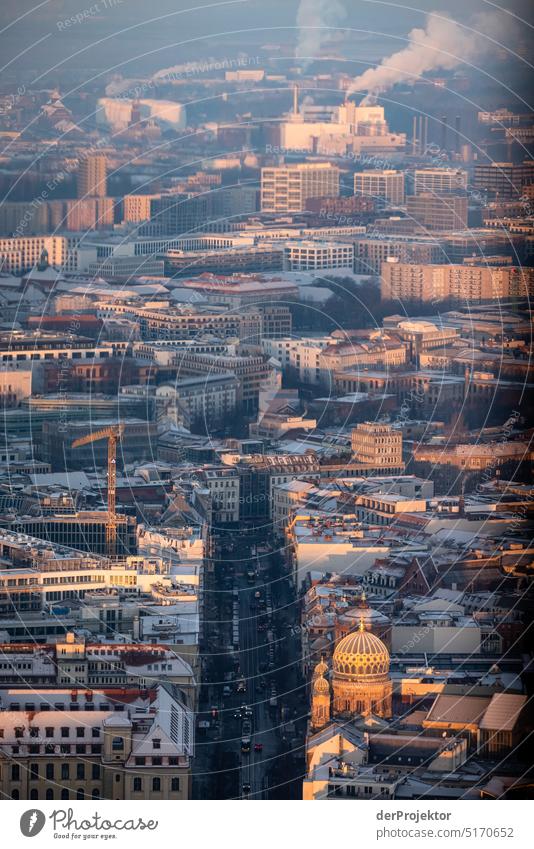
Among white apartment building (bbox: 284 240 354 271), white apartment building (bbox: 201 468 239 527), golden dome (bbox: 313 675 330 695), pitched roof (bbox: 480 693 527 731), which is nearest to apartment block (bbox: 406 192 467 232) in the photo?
white apartment building (bbox: 284 240 354 271)

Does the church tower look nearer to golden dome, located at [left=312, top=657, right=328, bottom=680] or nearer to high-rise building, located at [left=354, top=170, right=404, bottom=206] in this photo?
golden dome, located at [left=312, top=657, right=328, bottom=680]

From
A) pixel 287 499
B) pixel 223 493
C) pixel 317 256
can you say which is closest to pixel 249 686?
pixel 287 499

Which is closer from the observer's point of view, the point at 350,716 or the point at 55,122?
the point at 350,716

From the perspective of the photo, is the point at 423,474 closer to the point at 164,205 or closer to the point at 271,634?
the point at 271,634

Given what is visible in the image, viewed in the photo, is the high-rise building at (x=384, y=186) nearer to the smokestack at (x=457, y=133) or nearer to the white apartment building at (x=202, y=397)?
the smokestack at (x=457, y=133)

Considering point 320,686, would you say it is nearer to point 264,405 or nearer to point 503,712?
point 503,712

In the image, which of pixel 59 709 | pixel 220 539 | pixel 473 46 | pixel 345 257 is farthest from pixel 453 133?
pixel 59 709
